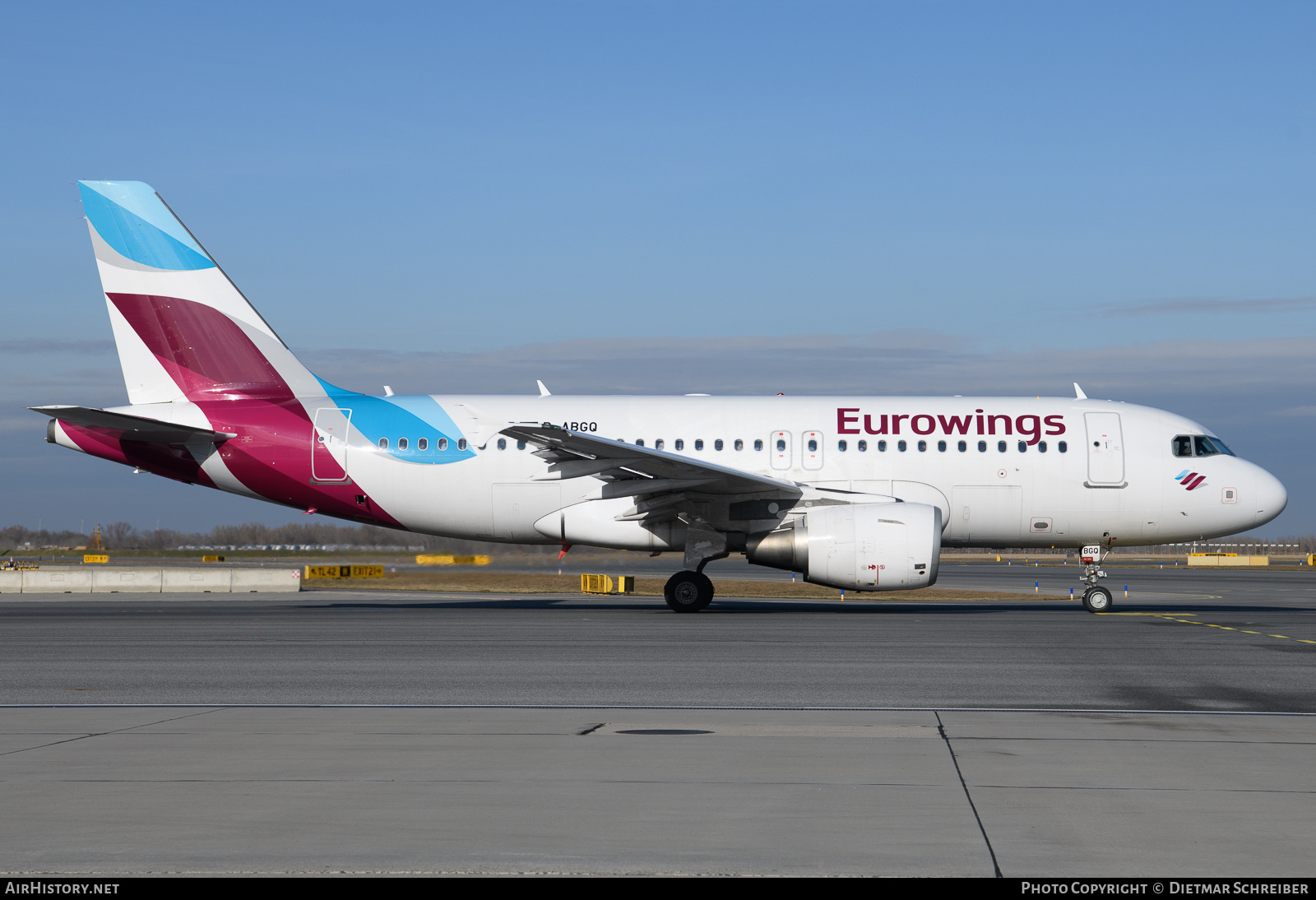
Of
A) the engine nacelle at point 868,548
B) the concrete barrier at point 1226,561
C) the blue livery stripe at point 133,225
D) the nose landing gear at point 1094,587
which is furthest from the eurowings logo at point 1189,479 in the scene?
the concrete barrier at point 1226,561

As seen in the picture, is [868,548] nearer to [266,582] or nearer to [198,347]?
[198,347]

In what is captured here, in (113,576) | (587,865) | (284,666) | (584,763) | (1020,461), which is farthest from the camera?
(113,576)

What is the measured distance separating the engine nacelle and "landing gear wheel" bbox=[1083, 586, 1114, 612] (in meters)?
3.57

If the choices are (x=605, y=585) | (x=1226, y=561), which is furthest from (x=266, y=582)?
(x=1226, y=561)

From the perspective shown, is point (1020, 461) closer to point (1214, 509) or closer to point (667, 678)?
point (1214, 509)

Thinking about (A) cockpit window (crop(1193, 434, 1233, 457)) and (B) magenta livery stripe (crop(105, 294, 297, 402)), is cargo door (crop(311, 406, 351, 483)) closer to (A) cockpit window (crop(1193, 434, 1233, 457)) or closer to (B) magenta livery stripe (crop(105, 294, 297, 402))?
(B) magenta livery stripe (crop(105, 294, 297, 402))

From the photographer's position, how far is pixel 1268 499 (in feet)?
75.6

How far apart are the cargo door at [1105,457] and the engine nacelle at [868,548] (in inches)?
162

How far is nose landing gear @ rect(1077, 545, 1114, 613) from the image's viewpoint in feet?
72.6

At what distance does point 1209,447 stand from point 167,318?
67.8 ft

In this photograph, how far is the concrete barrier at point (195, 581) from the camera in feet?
105

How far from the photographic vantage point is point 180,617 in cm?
2109

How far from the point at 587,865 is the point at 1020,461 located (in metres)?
19.2
